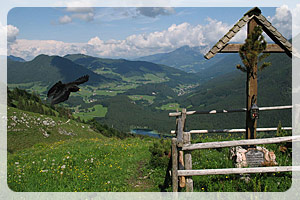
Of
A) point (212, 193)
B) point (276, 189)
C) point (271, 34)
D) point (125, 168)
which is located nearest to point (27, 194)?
point (125, 168)

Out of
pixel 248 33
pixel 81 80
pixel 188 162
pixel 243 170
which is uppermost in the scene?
pixel 248 33

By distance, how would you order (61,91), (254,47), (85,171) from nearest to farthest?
(61,91), (254,47), (85,171)

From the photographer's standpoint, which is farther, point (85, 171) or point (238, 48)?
point (85, 171)

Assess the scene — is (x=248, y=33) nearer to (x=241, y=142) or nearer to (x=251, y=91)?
(x=251, y=91)

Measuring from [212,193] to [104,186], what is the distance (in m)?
3.82

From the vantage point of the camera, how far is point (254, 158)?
24.5 ft

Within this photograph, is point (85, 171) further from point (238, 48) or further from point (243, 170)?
point (238, 48)

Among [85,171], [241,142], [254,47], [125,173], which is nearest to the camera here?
[241,142]

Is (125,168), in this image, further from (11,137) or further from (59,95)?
(11,137)

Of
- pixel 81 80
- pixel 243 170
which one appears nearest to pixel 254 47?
pixel 243 170

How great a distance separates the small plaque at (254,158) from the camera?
7419mm

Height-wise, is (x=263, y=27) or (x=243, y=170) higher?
(x=263, y=27)

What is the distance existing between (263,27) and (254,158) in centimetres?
474

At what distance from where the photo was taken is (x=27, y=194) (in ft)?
23.1
